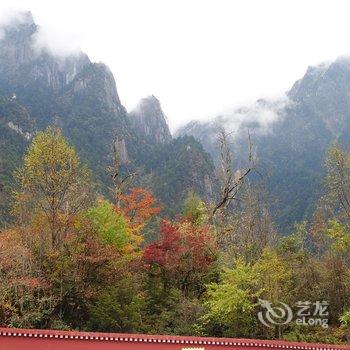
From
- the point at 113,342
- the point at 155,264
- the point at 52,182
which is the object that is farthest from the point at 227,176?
the point at 113,342

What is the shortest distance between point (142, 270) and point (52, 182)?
21.4ft

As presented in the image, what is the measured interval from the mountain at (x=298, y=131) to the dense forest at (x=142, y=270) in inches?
2974

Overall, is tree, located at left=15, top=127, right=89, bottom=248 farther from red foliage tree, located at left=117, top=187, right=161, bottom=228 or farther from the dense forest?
red foliage tree, located at left=117, top=187, right=161, bottom=228

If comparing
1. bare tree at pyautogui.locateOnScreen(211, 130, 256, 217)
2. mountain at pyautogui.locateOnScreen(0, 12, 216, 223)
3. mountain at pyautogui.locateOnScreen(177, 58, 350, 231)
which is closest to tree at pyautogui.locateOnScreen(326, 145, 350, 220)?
bare tree at pyautogui.locateOnScreen(211, 130, 256, 217)

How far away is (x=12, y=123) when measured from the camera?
343 ft

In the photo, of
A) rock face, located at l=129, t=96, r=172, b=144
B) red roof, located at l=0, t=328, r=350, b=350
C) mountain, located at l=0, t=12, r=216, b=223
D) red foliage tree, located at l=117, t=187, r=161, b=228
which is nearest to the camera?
red roof, located at l=0, t=328, r=350, b=350

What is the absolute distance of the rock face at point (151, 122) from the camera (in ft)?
557

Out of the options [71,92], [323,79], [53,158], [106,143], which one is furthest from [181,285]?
[323,79]

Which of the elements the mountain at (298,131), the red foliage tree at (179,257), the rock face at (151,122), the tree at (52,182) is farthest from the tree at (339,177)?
the rock face at (151,122)

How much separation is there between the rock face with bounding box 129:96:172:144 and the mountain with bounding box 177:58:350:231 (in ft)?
68.1

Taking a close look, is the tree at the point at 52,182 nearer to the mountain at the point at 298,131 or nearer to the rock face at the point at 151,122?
the mountain at the point at 298,131

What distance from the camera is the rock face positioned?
169625 millimetres

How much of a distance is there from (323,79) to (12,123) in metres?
96.2

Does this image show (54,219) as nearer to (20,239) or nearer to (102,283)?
(20,239)
